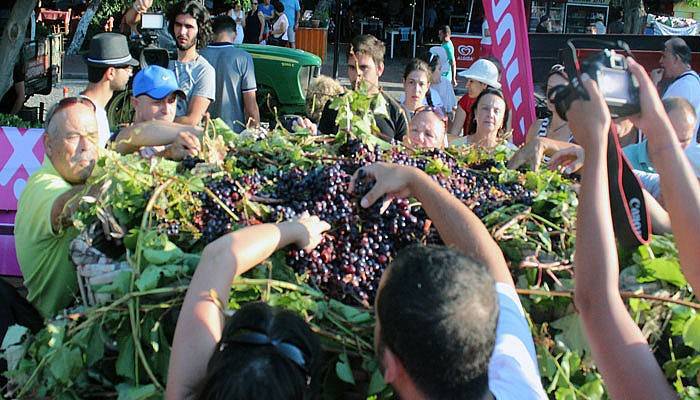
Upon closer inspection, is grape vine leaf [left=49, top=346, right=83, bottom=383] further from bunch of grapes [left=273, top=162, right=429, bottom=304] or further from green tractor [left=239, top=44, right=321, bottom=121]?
green tractor [left=239, top=44, right=321, bottom=121]

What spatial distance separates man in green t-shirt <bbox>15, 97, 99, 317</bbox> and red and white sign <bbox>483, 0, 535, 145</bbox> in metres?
3.54

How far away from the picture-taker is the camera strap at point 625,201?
6.53 ft

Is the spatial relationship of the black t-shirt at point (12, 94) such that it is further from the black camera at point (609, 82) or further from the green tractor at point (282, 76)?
the black camera at point (609, 82)

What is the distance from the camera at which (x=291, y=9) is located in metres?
16.0

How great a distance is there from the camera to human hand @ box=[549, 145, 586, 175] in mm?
2787

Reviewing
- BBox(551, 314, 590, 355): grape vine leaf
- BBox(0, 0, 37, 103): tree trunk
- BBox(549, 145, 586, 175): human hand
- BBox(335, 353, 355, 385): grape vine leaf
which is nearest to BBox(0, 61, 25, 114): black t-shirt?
BBox(0, 0, 37, 103): tree trunk

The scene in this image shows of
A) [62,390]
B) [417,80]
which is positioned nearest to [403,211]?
[62,390]

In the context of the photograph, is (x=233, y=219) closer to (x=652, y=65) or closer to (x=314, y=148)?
(x=314, y=148)

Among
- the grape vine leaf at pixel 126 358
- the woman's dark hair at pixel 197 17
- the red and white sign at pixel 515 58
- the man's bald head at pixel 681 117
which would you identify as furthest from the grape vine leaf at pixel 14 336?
the red and white sign at pixel 515 58

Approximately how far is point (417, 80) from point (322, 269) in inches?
135

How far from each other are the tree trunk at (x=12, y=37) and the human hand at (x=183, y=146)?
7.20 meters

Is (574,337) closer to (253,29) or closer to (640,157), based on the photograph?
(640,157)

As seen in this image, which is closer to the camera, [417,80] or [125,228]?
[125,228]

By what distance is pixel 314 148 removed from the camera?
273 cm
